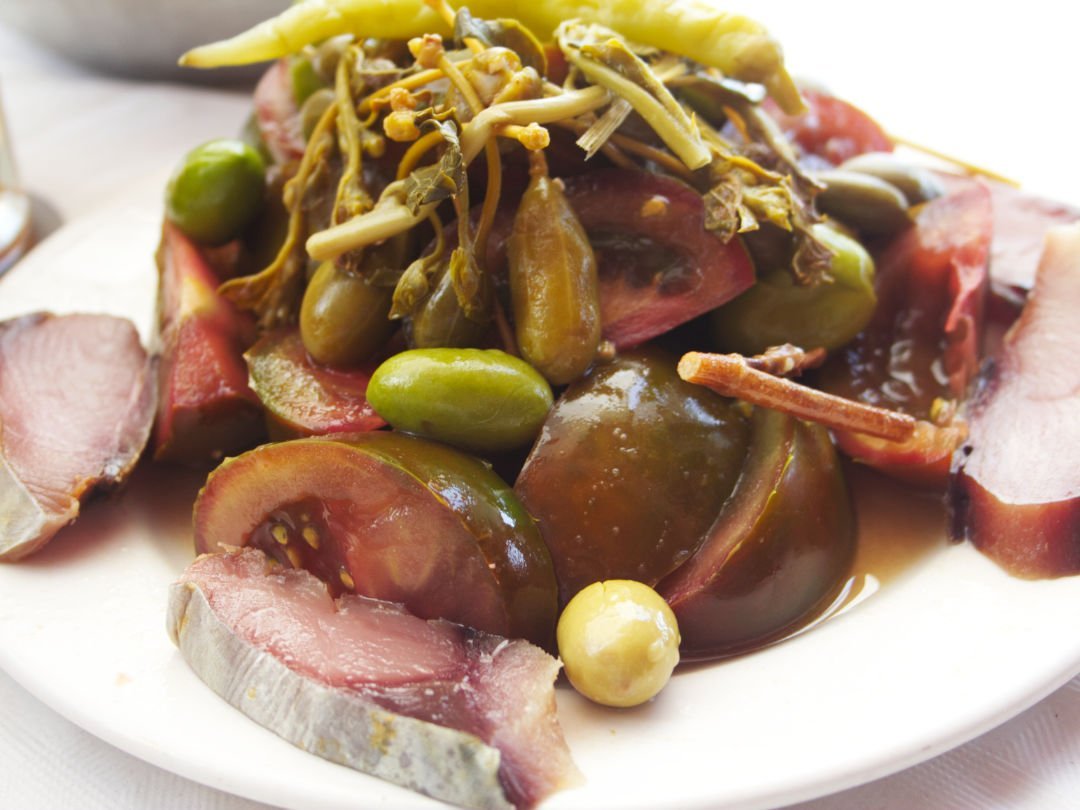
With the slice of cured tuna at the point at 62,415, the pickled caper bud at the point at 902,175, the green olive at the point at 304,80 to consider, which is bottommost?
the slice of cured tuna at the point at 62,415

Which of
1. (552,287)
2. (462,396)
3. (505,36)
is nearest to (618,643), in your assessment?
(462,396)

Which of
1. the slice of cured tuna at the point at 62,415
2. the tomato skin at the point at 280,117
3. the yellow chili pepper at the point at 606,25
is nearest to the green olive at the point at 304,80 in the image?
the tomato skin at the point at 280,117

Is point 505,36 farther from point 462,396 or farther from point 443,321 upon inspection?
point 462,396

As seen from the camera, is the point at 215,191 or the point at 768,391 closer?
the point at 768,391

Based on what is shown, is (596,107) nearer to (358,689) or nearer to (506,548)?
(506,548)

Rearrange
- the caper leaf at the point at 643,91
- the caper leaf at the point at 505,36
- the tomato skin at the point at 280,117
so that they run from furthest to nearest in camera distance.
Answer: the tomato skin at the point at 280,117, the caper leaf at the point at 505,36, the caper leaf at the point at 643,91

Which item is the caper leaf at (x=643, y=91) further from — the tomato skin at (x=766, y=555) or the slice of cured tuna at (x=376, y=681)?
the slice of cured tuna at (x=376, y=681)

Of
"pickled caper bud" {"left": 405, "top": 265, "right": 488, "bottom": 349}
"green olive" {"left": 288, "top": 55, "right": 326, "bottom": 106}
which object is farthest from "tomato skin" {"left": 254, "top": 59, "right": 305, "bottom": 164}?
"pickled caper bud" {"left": 405, "top": 265, "right": 488, "bottom": 349}
